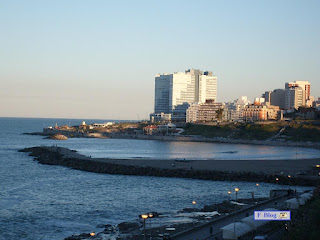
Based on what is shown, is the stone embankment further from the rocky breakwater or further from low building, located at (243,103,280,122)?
the rocky breakwater

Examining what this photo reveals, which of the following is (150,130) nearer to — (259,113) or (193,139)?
(193,139)

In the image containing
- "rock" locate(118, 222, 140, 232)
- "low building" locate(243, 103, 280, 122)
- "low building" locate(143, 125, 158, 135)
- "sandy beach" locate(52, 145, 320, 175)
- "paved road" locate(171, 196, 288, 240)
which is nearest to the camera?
"paved road" locate(171, 196, 288, 240)

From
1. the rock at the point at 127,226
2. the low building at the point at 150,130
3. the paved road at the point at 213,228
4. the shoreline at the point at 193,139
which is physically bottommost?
the rock at the point at 127,226

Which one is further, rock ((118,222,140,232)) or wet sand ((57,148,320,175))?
wet sand ((57,148,320,175))

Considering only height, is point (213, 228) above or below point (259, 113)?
below

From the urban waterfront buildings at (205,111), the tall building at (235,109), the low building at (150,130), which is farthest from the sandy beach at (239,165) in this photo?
the urban waterfront buildings at (205,111)

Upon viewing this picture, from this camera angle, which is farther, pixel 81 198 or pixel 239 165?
pixel 239 165

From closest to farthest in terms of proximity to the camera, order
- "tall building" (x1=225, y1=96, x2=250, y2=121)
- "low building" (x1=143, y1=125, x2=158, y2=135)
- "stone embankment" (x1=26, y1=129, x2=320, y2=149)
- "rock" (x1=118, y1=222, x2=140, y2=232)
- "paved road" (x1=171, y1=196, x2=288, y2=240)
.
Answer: "paved road" (x1=171, y1=196, x2=288, y2=240)
"rock" (x1=118, y1=222, x2=140, y2=232)
"stone embankment" (x1=26, y1=129, x2=320, y2=149)
"low building" (x1=143, y1=125, x2=158, y2=135)
"tall building" (x1=225, y1=96, x2=250, y2=121)

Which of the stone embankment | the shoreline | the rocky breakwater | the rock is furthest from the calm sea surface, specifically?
the stone embankment

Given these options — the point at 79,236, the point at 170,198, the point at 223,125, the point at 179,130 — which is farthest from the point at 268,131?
the point at 79,236

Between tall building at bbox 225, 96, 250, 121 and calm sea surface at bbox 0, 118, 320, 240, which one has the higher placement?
tall building at bbox 225, 96, 250, 121

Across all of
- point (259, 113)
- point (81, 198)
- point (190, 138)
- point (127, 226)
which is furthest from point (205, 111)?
point (127, 226)

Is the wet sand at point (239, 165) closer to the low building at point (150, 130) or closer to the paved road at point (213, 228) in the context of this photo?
the paved road at point (213, 228)

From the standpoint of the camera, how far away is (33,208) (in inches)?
1329
